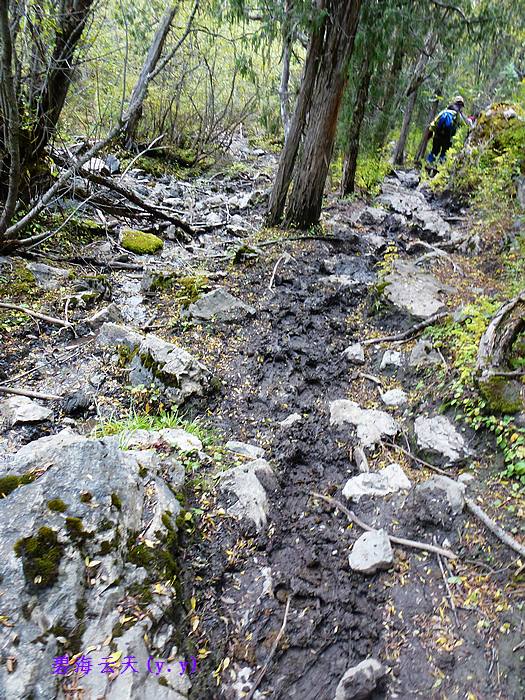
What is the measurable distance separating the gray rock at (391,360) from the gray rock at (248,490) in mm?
1916

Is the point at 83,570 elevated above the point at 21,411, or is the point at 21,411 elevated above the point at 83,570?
the point at 83,570

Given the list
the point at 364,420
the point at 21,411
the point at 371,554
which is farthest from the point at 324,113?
the point at 371,554

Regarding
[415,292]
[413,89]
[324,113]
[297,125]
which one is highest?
[413,89]

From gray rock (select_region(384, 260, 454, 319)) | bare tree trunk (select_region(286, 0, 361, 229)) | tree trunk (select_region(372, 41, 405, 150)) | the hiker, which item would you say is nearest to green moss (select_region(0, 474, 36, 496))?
gray rock (select_region(384, 260, 454, 319))

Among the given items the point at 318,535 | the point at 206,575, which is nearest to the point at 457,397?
the point at 318,535

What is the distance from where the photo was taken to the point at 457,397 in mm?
3361

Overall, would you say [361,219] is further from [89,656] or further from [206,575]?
[89,656]

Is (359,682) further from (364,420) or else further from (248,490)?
(364,420)

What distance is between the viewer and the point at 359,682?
6.10ft

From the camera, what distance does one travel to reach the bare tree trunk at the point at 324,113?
6.77 metres

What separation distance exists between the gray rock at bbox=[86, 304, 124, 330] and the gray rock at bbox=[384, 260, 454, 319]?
325 centimetres

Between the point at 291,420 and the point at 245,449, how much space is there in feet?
1.99

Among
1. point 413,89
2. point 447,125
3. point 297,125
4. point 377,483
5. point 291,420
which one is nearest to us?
point 377,483

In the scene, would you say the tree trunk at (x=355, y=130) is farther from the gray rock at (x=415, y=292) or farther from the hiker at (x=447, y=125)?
the gray rock at (x=415, y=292)
